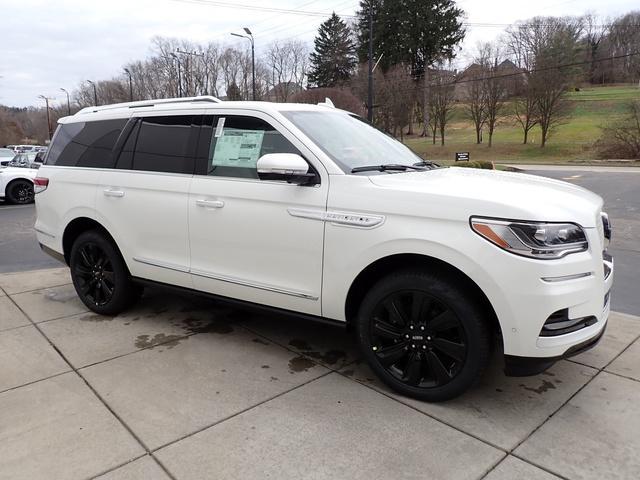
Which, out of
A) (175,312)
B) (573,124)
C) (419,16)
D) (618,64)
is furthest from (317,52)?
(175,312)

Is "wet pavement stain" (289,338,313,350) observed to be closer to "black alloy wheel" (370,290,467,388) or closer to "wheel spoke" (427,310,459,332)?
"black alloy wheel" (370,290,467,388)

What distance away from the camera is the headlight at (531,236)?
2.54m

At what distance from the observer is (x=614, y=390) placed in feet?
10.5

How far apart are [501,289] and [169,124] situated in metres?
2.87

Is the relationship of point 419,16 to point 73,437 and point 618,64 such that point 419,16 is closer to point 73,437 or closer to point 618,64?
point 618,64

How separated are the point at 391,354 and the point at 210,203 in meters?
1.67

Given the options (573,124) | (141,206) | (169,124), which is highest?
(573,124)

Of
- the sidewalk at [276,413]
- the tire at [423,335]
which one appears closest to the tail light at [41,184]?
the sidewalk at [276,413]

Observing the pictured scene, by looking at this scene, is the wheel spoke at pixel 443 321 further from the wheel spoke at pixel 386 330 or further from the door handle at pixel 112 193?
the door handle at pixel 112 193

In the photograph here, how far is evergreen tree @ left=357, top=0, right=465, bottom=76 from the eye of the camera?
59562mm

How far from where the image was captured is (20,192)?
1412 cm

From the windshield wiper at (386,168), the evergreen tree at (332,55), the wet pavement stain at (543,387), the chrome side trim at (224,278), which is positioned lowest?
the wet pavement stain at (543,387)

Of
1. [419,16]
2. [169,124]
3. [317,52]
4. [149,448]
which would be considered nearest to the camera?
[149,448]

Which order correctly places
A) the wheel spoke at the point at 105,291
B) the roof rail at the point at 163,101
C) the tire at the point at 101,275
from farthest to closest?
the wheel spoke at the point at 105,291, the tire at the point at 101,275, the roof rail at the point at 163,101
